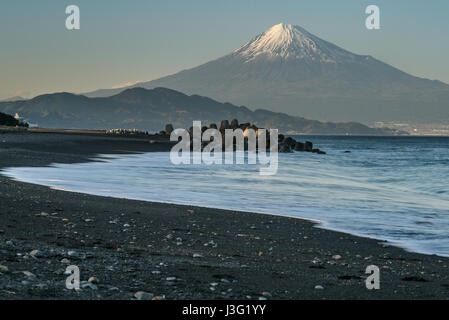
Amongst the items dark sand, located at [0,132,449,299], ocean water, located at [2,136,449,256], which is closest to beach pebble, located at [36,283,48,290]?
dark sand, located at [0,132,449,299]

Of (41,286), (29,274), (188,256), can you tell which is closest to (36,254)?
(29,274)

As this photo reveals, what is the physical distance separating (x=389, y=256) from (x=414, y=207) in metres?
8.10

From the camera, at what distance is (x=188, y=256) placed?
7.21 m

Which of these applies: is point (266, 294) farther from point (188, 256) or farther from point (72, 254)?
point (72, 254)

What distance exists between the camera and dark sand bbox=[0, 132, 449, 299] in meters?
5.54

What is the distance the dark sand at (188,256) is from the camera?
18.2 ft

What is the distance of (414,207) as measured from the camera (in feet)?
51.3

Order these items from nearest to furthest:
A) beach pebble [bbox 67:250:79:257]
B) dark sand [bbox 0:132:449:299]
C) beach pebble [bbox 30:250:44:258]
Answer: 1. dark sand [bbox 0:132:449:299]
2. beach pebble [bbox 30:250:44:258]
3. beach pebble [bbox 67:250:79:257]

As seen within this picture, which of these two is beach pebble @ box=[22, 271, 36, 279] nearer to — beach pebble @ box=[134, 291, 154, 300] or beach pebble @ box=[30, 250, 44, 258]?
beach pebble @ box=[30, 250, 44, 258]

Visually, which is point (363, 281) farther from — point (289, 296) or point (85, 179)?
point (85, 179)

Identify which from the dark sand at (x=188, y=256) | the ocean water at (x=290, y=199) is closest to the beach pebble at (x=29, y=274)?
the dark sand at (x=188, y=256)

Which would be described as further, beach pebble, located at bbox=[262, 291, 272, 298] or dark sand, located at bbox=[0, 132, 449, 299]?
dark sand, located at bbox=[0, 132, 449, 299]

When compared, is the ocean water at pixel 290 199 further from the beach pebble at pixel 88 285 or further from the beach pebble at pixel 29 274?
the beach pebble at pixel 29 274
